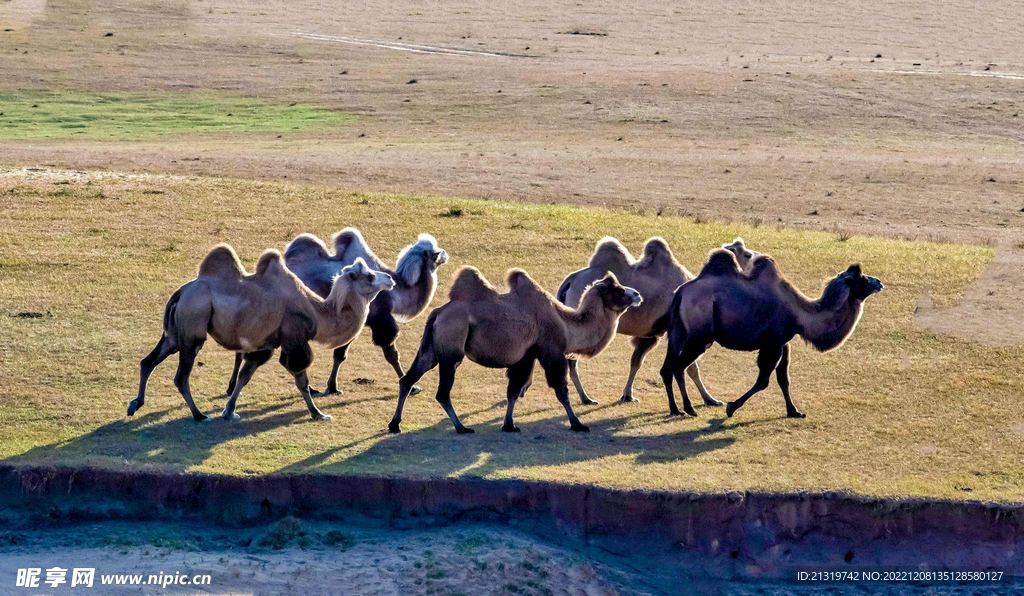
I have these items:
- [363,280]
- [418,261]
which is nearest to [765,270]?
[418,261]

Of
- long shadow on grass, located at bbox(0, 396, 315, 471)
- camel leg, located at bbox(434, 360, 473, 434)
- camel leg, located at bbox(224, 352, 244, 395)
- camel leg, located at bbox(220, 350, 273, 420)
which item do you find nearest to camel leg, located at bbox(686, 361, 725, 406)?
camel leg, located at bbox(434, 360, 473, 434)

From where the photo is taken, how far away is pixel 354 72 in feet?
143

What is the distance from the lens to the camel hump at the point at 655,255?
12.1m

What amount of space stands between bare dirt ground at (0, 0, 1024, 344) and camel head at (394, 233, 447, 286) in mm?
5991

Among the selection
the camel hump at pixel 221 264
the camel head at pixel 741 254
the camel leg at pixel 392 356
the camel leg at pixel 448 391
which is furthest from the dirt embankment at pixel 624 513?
the camel head at pixel 741 254

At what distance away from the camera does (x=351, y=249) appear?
12516 mm

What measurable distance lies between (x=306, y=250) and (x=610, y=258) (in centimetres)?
308

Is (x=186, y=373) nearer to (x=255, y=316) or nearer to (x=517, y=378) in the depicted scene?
(x=255, y=316)

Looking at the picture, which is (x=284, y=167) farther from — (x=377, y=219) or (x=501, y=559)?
A: (x=501, y=559)

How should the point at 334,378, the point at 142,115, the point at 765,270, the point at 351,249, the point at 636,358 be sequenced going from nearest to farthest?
the point at 765,270, the point at 334,378, the point at 636,358, the point at 351,249, the point at 142,115

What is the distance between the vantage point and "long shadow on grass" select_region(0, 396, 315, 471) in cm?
923

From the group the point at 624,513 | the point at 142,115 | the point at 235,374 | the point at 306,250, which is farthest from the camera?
the point at 142,115

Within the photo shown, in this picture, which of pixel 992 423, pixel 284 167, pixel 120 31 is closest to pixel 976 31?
pixel 120 31

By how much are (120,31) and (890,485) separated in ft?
149
